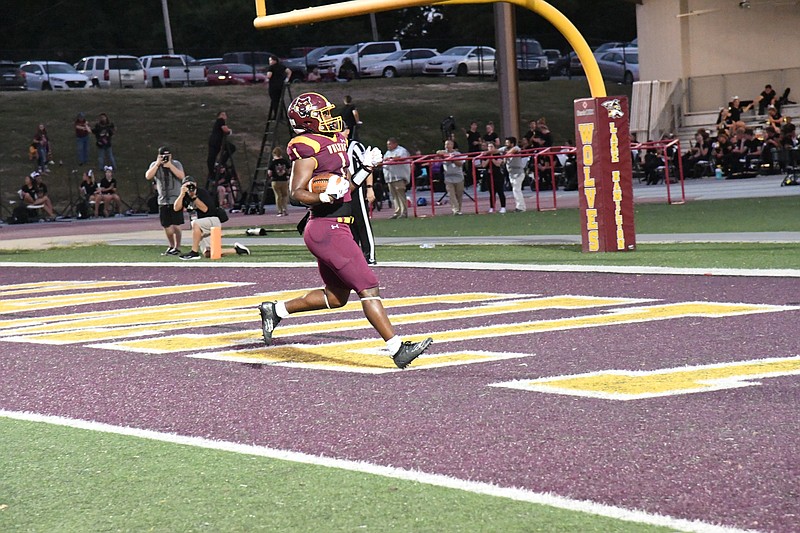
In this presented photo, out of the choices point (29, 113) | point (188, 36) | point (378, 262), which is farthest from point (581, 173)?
point (188, 36)

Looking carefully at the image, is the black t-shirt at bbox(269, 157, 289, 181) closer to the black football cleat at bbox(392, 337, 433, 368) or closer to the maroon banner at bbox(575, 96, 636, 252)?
the maroon banner at bbox(575, 96, 636, 252)

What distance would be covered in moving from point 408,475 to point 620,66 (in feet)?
188

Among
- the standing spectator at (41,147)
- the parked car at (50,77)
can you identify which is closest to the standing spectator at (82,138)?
the standing spectator at (41,147)

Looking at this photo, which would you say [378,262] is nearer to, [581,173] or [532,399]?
[581,173]

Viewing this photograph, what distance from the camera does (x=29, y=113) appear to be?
4978 cm

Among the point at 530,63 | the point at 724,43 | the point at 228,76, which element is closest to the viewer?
the point at 724,43

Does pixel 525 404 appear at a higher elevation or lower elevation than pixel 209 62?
lower

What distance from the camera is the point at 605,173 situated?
1675 centimetres

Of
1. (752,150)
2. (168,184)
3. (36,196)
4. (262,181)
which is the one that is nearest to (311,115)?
(168,184)

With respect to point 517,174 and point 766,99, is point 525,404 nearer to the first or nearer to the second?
point 517,174

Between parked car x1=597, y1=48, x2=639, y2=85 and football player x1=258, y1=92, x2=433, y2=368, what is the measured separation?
53193mm

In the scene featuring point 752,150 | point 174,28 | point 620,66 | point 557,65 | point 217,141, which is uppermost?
point 174,28

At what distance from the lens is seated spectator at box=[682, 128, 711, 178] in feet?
117

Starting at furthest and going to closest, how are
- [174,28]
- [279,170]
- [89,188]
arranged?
1. [174,28]
2. [89,188]
3. [279,170]
